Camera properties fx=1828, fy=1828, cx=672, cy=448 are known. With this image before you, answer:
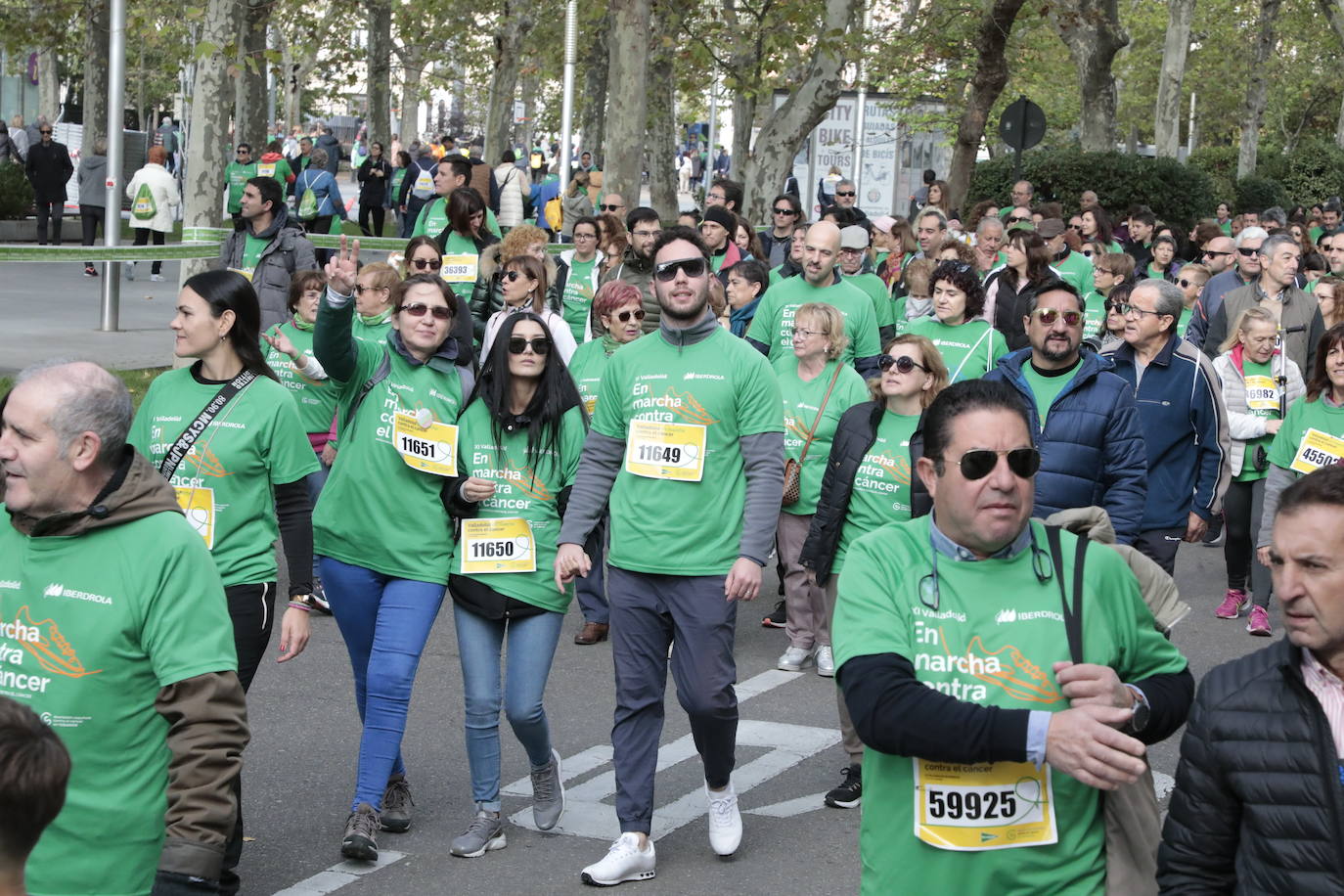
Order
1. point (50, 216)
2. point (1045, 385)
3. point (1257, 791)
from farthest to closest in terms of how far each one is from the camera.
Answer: point (50, 216) < point (1045, 385) < point (1257, 791)

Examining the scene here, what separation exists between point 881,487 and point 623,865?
2.47m

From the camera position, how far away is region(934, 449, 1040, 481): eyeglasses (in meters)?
3.43

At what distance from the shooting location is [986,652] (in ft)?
11.0

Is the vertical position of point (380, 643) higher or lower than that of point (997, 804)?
lower

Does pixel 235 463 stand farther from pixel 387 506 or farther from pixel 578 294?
pixel 578 294

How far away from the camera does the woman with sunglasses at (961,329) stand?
390 inches

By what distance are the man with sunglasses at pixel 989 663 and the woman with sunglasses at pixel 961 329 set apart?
6.43m

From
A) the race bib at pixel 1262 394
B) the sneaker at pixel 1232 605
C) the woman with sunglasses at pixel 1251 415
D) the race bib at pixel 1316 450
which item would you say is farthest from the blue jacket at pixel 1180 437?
the sneaker at pixel 1232 605

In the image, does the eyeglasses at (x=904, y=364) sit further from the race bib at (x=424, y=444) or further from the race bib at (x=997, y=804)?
the race bib at (x=997, y=804)

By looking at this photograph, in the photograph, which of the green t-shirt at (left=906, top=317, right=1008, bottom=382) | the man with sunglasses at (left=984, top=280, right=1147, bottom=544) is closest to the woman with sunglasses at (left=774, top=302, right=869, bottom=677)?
the green t-shirt at (left=906, top=317, right=1008, bottom=382)

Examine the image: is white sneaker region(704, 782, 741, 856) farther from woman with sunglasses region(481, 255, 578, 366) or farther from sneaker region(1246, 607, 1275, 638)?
sneaker region(1246, 607, 1275, 638)

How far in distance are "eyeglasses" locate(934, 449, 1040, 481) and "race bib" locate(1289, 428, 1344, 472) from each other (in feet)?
20.0

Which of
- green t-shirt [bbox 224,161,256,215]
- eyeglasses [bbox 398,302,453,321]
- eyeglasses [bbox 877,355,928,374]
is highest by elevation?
green t-shirt [bbox 224,161,256,215]

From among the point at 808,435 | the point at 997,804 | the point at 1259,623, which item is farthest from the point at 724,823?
the point at 1259,623
